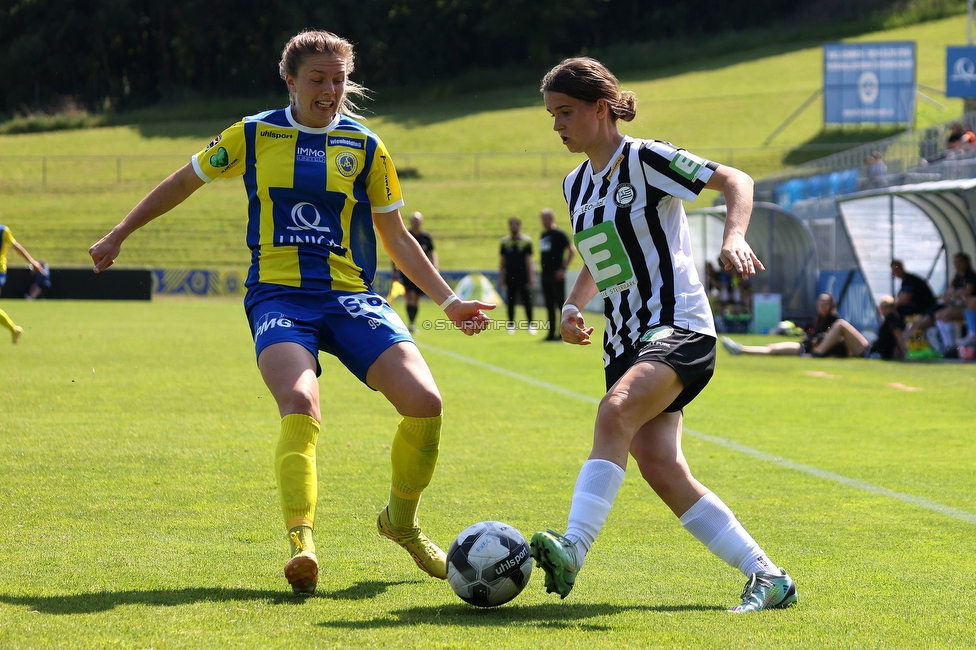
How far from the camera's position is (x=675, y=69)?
74.6 m

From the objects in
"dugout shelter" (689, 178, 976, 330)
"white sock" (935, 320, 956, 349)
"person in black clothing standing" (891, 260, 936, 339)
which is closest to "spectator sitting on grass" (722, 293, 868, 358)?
"person in black clothing standing" (891, 260, 936, 339)

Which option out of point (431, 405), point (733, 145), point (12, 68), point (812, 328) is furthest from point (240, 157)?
point (12, 68)

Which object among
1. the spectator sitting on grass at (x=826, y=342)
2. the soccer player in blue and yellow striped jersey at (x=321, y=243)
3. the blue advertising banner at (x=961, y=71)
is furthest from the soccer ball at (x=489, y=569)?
the blue advertising banner at (x=961, y=71)

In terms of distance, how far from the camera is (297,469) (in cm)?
388

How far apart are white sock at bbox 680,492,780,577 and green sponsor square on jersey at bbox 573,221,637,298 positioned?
2.67 ft

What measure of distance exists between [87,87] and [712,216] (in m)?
65.6

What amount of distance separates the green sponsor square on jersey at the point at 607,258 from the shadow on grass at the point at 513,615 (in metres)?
1.11

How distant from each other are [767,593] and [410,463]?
141 centimetres

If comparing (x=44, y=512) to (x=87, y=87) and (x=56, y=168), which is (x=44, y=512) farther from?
(x=87, y=87)

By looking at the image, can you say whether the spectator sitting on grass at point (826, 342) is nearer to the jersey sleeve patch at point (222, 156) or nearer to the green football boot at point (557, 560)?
the jersey sleeve patch at point (222, 156)

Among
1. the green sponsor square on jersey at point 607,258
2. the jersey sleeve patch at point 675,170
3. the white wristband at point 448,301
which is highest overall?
the jersey sleeve patch at point 675,170

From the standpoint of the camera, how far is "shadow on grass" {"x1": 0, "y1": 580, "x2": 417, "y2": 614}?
357 centimetres

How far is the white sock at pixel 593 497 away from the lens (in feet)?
11.8

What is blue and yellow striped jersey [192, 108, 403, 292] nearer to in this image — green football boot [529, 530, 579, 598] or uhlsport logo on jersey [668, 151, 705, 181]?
uhlsport logo on jersey [668, 151, 705, 181]
